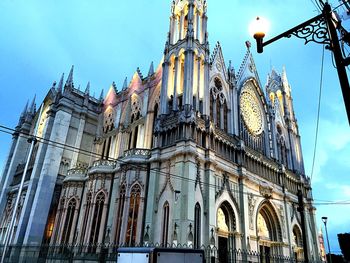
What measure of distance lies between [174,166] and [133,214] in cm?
552

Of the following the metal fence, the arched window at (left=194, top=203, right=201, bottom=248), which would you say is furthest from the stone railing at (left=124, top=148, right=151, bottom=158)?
the metal fence

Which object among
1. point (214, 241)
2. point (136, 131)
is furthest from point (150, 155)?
point (214, 241)

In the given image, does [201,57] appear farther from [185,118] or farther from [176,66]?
[185,118]

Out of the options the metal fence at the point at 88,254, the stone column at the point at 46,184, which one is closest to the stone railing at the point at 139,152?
the metal fence at the point at 88,254

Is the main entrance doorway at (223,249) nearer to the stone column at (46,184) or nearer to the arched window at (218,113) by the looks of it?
the arched window at (218,113)

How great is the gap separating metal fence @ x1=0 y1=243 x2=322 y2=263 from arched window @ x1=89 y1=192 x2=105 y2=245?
3.34 feet

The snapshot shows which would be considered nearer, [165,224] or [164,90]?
[165,224]

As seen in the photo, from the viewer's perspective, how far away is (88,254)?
24141mm

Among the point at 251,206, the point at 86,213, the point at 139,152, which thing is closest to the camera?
the point at 139,152

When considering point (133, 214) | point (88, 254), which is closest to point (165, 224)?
point (133, 214)

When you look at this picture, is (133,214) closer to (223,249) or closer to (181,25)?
(223,249)

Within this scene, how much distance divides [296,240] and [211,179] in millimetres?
19080

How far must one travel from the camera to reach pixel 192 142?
2411 centimetres

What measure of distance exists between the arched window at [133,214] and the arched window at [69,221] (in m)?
7.51
